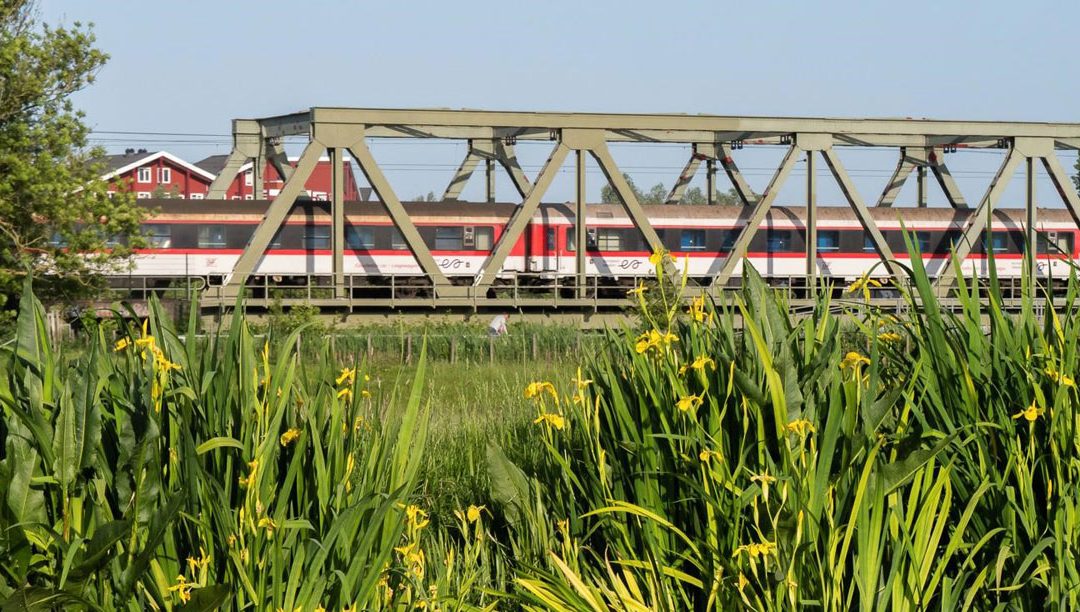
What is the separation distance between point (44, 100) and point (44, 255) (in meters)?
2.30

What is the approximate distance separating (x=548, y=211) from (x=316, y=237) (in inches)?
250

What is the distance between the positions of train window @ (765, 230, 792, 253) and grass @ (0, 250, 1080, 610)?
30.6 metres

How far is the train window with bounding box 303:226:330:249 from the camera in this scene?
103ft

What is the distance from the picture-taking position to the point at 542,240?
33.2 metres

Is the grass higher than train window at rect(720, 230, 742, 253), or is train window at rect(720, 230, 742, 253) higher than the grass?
train window at rect(720, 230, 742, 253)

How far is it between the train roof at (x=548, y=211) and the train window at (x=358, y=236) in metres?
0.37

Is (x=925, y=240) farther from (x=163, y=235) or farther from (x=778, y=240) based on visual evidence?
(x=163, y=235)

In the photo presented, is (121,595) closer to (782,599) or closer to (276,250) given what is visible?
(782,599)

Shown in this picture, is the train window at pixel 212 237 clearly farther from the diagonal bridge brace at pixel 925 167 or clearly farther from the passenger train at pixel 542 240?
the diagonal bridge brace at pixel 925 167

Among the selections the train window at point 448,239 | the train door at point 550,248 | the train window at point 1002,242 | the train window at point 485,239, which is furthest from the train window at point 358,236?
the train window at point 1002,242

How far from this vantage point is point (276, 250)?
31.0 meters

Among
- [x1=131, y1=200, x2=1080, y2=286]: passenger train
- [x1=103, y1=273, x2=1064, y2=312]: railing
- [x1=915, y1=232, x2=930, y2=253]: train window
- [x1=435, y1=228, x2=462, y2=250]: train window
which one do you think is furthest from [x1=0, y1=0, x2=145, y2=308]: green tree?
[x1=915, y1=232, x2=930, y2=253]: train window

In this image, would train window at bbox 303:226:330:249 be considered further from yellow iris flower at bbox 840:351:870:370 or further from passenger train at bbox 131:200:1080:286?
yellow iris flower at bbox 840:351:870:370

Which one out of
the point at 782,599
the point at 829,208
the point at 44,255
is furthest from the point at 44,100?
the point at 829,208
